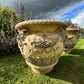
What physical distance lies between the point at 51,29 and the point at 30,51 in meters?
0.65

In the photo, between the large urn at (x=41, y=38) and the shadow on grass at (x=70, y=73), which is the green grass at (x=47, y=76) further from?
the large urn at (x=41, y=38)

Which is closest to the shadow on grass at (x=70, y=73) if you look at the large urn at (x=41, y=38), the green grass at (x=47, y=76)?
the green grass at (x=47, y=76)

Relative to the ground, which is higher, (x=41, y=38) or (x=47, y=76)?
(x=41, y=38)

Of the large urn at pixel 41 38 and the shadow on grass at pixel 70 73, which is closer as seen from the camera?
the large urn at pixel 41 38

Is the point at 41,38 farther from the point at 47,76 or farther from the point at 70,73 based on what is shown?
the point at 70,73

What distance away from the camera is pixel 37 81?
148 centimetres

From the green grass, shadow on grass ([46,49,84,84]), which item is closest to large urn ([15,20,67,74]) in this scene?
the green grass

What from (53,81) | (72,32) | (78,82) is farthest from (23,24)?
(72,32)

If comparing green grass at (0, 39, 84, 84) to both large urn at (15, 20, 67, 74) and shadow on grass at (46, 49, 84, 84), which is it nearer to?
shadow on grass at (46, 49, 84, 84)

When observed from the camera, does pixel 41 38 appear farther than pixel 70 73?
No

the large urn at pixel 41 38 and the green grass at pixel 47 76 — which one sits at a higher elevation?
the large urn at pixel 41 38

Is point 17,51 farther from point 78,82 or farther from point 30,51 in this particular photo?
point 78,82

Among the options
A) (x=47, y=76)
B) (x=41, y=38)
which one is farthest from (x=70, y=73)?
(x=41, y=38)

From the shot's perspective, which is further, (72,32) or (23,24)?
(72,32)
